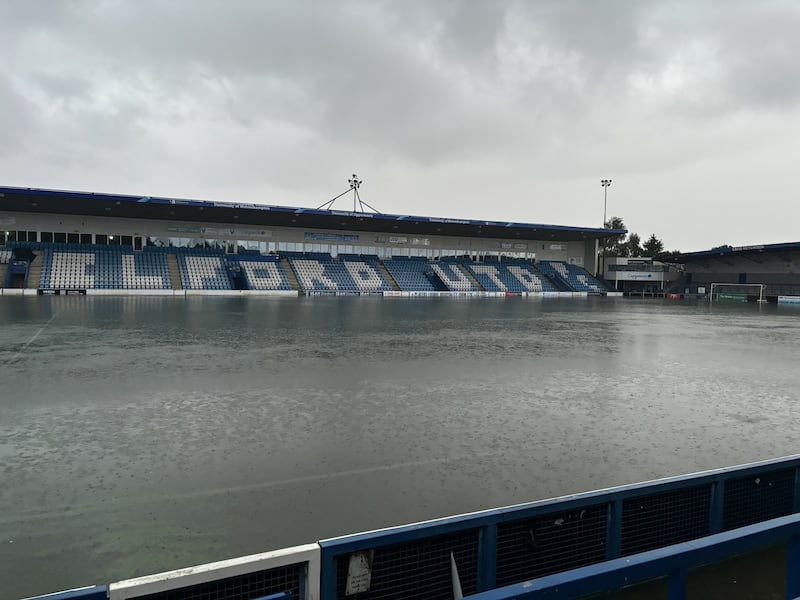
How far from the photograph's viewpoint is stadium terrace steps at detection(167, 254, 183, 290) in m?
40.6

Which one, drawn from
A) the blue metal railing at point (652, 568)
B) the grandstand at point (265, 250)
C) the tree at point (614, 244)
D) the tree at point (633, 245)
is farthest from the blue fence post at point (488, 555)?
the tree at point (633, 245)

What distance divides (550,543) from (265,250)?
48.2m

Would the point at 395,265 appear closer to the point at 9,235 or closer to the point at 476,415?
the point at 9,235

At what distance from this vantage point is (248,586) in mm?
2197

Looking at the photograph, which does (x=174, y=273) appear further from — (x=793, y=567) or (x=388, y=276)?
→ (x=793, y=567)

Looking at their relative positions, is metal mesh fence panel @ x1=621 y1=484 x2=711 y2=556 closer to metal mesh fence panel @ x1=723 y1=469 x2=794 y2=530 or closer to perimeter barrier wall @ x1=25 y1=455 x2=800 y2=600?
perimeter barrier wall @ x1=25 y1=455 x2=800 y2=600

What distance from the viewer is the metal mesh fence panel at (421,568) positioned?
2.58 meters

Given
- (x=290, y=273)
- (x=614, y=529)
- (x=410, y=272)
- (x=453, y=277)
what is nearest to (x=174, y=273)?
(x=290, y=273)

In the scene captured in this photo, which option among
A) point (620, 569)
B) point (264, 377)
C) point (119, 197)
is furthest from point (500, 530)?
point (119, 197)

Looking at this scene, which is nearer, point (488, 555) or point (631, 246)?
point (488, 555)

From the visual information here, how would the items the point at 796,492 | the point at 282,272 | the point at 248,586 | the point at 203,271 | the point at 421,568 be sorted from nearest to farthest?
the point at 248,586 < the point at 421,568 < the point at 796,492 < the point at 203,271 < the point at 282,272

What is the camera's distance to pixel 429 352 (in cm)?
1215

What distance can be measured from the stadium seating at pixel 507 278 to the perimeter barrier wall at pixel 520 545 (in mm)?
49406

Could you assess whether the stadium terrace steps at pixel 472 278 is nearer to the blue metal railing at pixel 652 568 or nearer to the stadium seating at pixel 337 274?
the stadium seating at pixel 337 274
